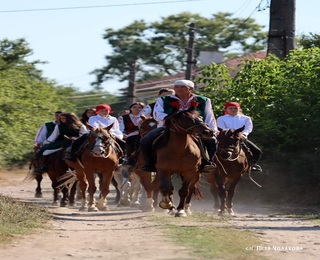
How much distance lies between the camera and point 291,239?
14.7m

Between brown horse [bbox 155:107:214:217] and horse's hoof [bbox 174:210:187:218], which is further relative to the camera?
horse's hoof [bbox 174:210:187:218]

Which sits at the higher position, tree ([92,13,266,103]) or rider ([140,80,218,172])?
tree ([92,13,266,103])

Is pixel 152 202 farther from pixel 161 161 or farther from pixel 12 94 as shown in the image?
pixel 12 94

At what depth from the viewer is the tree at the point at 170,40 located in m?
75.8

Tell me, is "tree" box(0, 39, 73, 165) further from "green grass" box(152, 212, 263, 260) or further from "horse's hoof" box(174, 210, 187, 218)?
"green grass" box(152, 212, 263, 260)

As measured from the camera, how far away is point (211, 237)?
13945 millimetres

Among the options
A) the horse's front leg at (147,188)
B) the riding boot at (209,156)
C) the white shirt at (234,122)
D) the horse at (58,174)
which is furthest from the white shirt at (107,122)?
the riding boot at (209,156)

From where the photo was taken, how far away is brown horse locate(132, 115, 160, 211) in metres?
20.4

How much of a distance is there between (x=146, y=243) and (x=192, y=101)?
457cm

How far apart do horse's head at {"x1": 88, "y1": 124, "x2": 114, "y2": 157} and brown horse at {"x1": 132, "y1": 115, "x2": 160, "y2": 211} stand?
27.1 inches

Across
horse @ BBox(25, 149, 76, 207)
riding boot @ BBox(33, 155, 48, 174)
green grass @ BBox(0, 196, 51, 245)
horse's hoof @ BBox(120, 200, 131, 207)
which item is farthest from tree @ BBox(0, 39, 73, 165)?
green grass @ BBox(0, 196, 51, 245)

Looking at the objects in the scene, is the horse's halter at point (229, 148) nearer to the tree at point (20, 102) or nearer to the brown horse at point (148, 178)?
the brown horse at point (148, 178)

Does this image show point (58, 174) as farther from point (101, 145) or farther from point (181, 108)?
point (181, 108)

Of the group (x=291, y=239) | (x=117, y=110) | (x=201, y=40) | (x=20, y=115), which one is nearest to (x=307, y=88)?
(x=291, y=239)
